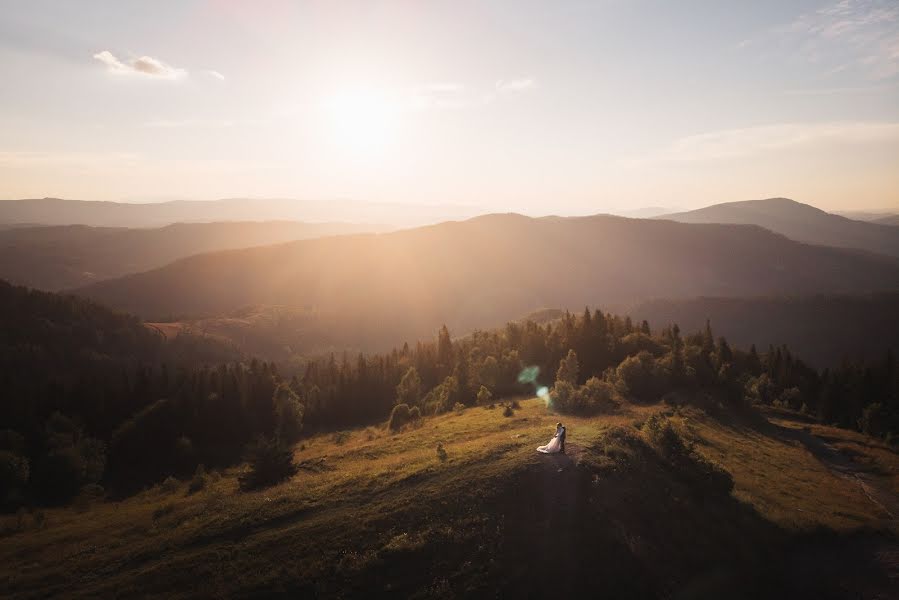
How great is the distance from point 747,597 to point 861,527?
1596cm

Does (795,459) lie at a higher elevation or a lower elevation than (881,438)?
A: higher

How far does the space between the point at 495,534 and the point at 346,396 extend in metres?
82.9

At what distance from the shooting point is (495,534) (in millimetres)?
28344

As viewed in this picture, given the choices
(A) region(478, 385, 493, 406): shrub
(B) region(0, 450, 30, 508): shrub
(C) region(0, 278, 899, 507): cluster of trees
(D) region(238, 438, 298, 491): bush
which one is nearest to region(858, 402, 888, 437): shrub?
(C) region(0, 278, 899, 507): cluster of trees

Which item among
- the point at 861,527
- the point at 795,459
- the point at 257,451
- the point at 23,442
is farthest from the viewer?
the point at 23,442

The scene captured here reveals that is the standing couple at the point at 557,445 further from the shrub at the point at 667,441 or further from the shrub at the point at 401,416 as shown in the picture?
the shrub at the point at 401,416

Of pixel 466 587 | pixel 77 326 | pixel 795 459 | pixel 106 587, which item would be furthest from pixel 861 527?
pixel 77 326

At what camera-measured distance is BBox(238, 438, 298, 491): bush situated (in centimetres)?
4106

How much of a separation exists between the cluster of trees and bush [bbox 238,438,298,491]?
0.59 ft

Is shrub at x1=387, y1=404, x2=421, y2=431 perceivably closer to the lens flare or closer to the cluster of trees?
the cluster of trees

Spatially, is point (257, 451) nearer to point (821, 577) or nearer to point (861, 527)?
point (821, 577)

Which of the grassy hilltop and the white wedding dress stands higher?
the white wedding dress

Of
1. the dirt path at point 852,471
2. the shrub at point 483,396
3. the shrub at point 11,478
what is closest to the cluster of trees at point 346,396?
the shrub at point 11,478

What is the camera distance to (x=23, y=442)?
6338 centimetres
